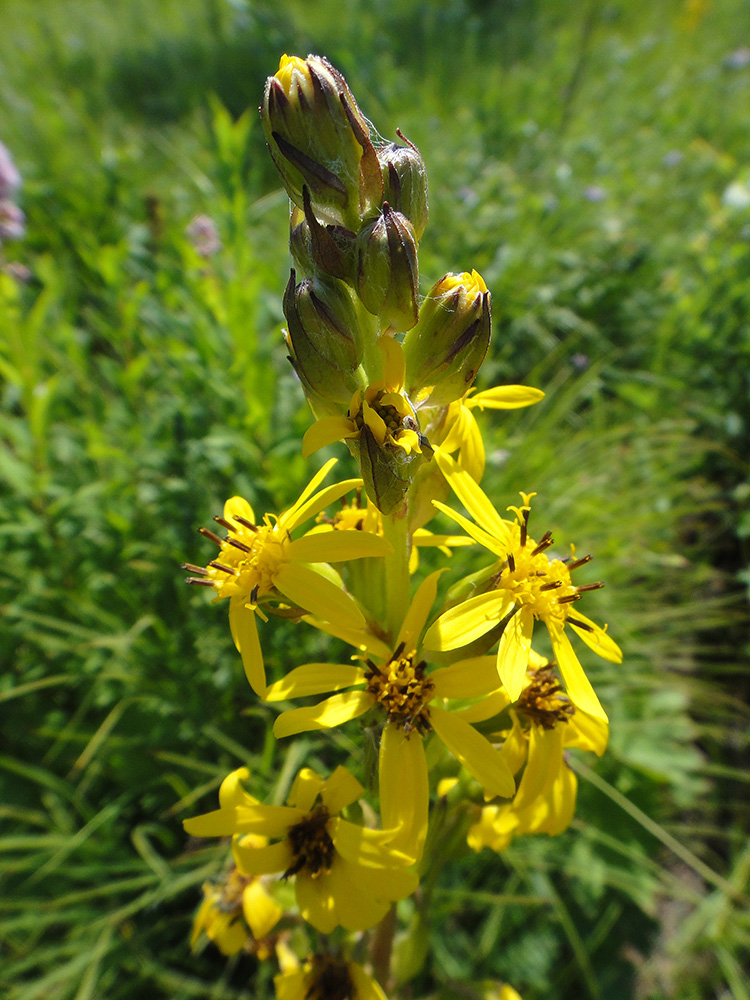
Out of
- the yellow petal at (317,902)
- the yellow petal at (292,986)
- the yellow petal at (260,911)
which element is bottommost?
the yellow petal at (292,986)

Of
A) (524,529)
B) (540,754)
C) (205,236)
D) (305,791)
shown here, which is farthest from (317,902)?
(205,236)

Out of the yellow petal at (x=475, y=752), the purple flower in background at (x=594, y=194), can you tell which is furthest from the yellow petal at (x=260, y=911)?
the purple flower in background at (x=594, y=194)

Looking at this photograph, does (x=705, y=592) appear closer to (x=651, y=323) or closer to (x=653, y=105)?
(x=651, y=323)

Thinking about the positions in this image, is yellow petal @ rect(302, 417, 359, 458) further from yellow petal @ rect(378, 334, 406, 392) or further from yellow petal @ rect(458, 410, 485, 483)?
yellow petal @ rect(458, 410, 485, 483)

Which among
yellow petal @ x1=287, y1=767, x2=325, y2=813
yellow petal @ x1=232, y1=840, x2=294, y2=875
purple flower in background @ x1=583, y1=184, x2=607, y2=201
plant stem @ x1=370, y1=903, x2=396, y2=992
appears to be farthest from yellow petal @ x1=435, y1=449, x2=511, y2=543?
purple flower in background @ x1=583, y1=184, x2=607, y2=201

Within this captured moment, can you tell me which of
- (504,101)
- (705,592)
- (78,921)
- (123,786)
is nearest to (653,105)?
(504,101)

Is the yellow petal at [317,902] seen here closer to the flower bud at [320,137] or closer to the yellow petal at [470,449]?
the yellow petal at [470,449]
